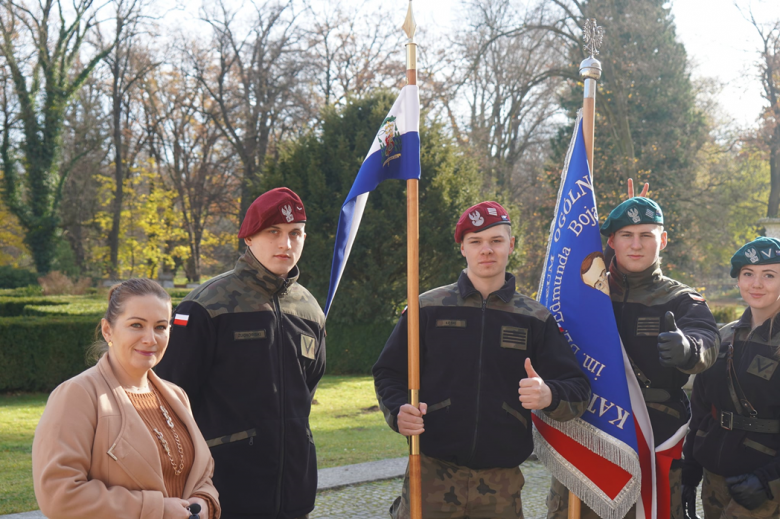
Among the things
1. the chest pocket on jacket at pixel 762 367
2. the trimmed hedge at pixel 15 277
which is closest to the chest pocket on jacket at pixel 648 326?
the chest pocket on jacket at pixel 762 367

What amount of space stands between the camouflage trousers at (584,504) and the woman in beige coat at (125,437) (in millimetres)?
2120

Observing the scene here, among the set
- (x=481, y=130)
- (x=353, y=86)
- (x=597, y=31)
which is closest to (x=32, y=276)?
(x=353, y=86)

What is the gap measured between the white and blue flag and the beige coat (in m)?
1.39

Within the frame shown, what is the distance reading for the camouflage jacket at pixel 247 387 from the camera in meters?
3.12

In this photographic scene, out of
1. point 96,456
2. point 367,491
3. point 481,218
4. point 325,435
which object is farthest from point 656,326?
point 325,435

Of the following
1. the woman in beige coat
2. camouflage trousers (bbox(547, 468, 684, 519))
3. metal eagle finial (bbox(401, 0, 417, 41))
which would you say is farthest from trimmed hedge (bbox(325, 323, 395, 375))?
the woman in beige coat

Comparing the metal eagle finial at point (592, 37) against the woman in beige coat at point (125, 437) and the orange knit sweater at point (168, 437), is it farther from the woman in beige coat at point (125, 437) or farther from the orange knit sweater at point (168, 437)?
the orange knit sweater at point (168, 437)

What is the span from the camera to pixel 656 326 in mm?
3775

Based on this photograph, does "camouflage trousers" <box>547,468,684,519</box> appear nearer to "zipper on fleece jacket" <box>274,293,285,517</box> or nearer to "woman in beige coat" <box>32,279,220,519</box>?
"zipper on fleece jacket" <box>274,293,285,517</box>

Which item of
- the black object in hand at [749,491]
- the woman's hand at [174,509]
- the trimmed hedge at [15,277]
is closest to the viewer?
the woman's hand at [174,509]

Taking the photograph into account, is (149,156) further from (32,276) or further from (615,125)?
(615,125)

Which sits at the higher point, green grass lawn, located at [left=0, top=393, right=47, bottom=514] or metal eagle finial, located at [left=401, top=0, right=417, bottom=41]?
metal eagle finial, located at [left=401, top=0, right=417, bottom=41]

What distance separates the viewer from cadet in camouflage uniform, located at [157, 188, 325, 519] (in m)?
3.12

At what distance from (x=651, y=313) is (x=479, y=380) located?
1.14 metres
